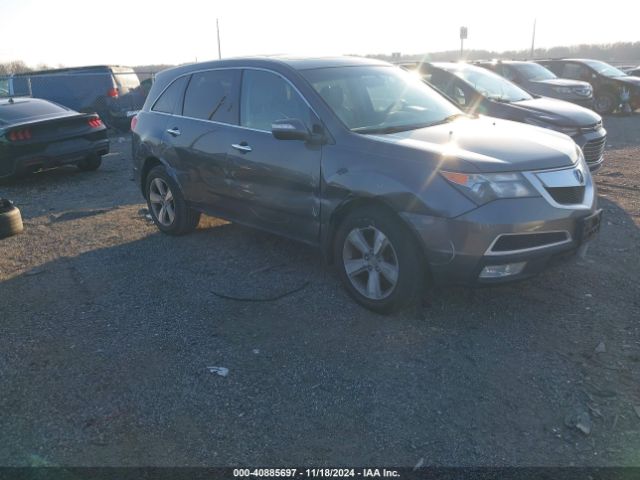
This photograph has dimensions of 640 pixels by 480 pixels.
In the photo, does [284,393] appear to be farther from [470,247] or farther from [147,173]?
[147,173]

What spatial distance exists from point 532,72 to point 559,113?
666 cm

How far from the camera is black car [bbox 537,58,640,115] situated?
56.1 ft

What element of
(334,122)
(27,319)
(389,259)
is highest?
(334,122)

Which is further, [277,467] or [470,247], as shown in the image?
[470,247]

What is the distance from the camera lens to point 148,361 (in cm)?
377

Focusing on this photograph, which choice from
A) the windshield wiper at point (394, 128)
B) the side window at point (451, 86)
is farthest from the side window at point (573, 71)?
the windshield wiper at point (394, 128)

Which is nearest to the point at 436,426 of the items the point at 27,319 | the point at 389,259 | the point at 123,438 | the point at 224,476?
the point at 224,476

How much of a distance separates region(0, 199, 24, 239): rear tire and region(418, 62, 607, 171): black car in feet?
17.9

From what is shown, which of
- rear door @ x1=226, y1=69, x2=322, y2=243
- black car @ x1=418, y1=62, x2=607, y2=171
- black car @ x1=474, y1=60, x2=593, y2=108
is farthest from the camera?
black car @ x1=474, y1=60, x2=593, y2=108

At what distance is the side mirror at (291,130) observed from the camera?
172 inches

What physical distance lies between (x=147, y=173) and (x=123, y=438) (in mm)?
4064

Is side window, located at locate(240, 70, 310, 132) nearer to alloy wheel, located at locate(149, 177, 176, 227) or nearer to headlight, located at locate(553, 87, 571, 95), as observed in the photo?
alloy wheel, located at locate(149, 177, 176, 227)

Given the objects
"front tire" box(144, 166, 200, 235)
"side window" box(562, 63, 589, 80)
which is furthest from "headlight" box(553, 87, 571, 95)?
"front tire" box(144, 166, 200, 235)

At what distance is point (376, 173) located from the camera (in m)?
Answer: 4.00
